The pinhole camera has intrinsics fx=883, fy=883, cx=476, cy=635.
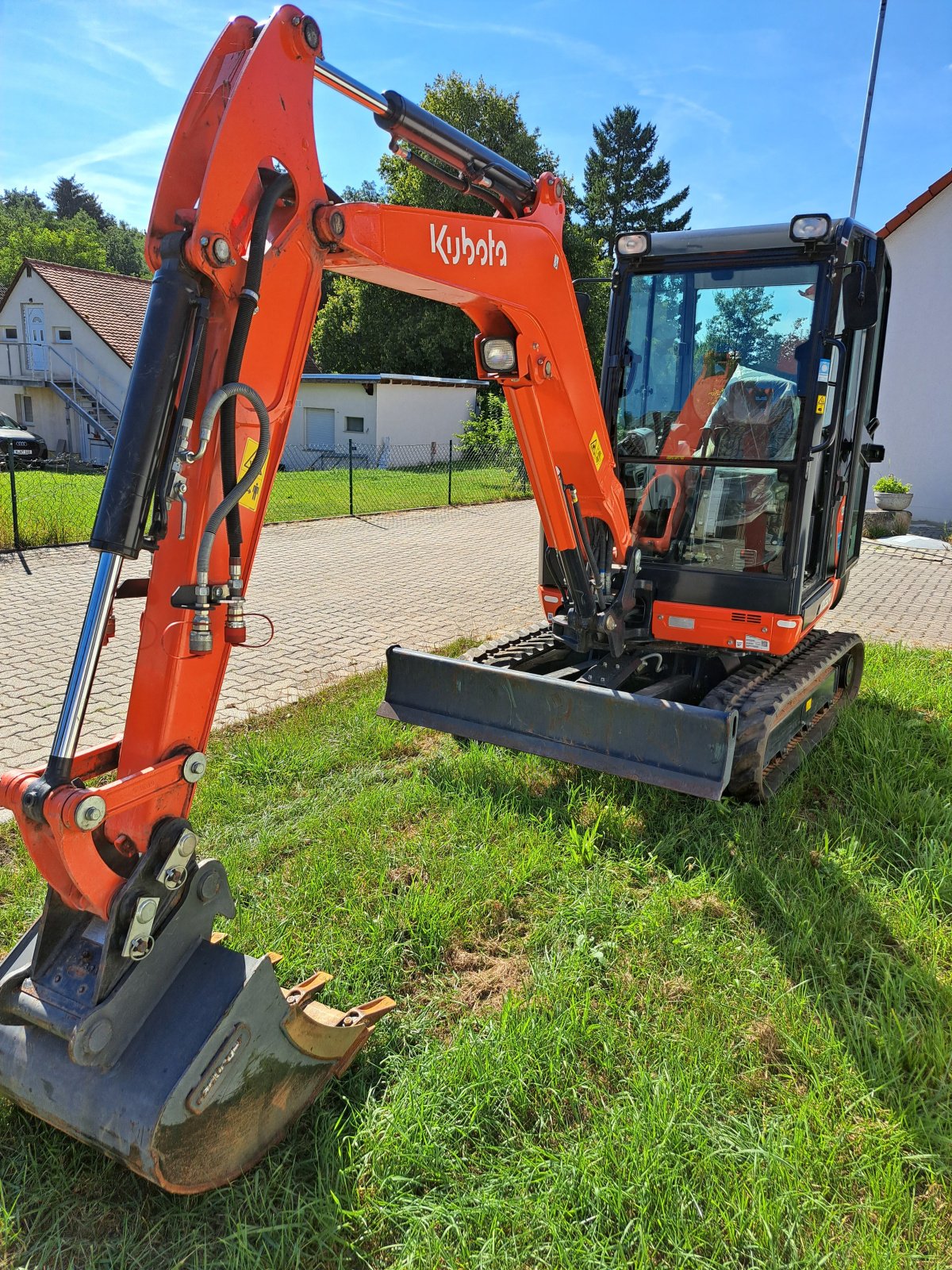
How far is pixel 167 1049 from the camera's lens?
2.13 m

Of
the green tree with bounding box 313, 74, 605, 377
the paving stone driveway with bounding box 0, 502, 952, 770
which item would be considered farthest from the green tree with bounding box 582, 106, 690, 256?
the paving stone driveway with bounding box 0, 502, 952, 770

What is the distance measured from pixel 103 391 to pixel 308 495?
573 inches

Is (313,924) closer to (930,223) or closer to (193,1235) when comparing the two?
(193,1235)

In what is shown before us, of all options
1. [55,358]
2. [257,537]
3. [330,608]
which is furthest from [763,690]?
[55,358]

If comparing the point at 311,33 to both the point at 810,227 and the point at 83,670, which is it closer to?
the point at 83,670

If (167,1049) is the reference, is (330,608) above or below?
below

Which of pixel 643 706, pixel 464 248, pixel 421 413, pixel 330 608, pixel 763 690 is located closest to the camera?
pixel 464 248

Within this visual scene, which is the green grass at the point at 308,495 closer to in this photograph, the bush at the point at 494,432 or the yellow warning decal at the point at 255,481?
the bush at the point at 494,432

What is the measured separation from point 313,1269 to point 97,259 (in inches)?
2487

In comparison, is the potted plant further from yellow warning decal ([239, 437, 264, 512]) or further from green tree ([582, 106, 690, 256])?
green tree ([582, 106, 690, 256])

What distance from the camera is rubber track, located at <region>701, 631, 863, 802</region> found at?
4.10 m

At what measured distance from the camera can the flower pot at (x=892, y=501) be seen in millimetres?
14641

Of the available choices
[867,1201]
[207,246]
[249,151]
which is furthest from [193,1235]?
[249,151]

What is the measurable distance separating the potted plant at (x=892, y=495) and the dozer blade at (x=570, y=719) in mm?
12303
